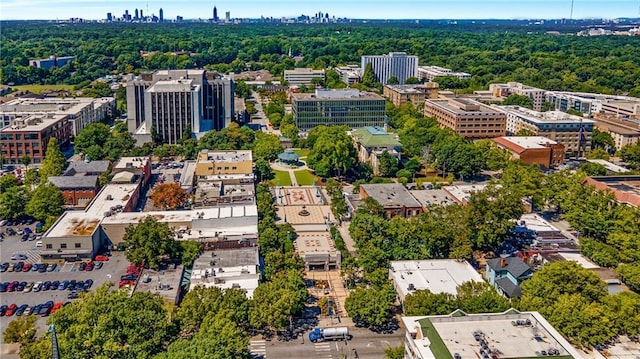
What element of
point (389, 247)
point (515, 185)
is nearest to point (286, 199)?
point (389, 247)

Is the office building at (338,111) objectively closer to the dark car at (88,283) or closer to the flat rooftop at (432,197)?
the flat rooftop at (432,197)

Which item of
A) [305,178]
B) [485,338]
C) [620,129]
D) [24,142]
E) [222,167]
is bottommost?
[305,178]

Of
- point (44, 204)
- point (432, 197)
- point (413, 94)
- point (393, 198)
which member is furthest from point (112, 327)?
point (413, 94)

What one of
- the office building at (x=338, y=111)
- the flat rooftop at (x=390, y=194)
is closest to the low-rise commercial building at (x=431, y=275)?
the flat rooftop at (x=390, y=194)

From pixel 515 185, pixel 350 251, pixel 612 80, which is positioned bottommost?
pixel 350 251

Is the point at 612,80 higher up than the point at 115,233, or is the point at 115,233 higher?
the point at 612,80

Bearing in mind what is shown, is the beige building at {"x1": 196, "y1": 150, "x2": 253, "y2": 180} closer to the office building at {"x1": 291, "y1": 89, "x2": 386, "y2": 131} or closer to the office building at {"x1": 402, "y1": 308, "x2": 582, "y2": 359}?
the office building at {"x1": 291, "y1": 89, "x2": 386, "y2": 131}

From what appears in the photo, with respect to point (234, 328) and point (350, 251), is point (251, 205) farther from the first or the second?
point (234, 328)

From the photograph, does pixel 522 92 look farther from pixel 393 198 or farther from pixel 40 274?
pixel 40 274
